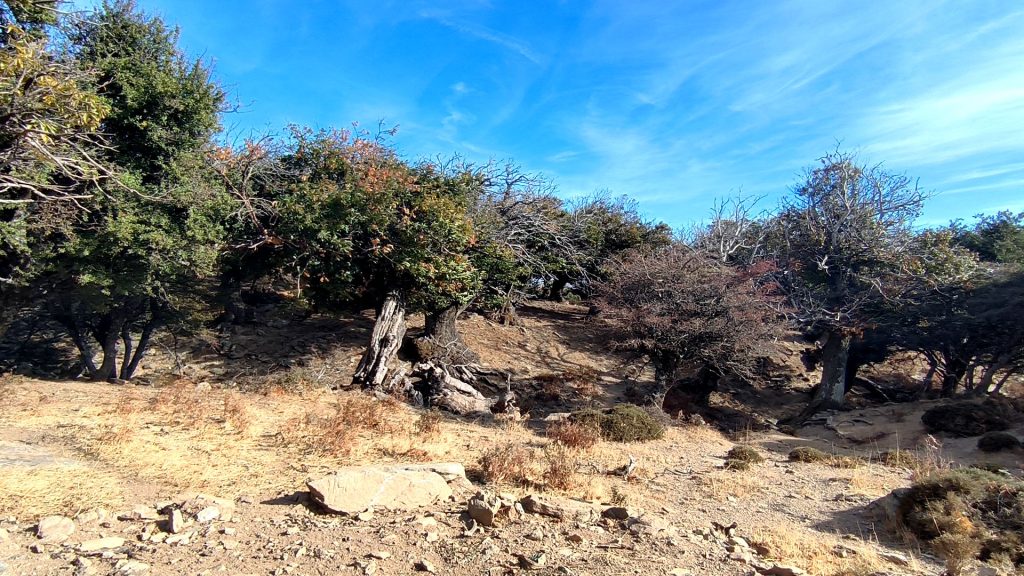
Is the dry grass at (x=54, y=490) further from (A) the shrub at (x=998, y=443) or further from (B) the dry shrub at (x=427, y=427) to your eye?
(A) the shrub at (x=998, y=443)

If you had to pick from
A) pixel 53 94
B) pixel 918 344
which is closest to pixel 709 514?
pixel 53 94

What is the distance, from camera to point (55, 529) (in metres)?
5.09

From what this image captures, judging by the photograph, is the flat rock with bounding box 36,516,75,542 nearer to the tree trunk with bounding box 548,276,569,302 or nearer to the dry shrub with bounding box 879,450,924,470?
the dry shrub with bounding box 879,450,924,470

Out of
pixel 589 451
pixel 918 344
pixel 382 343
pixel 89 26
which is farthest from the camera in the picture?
pixel 918 344

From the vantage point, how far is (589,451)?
11.0 metres

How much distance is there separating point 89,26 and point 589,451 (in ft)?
48.0

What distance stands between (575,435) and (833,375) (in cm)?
1407

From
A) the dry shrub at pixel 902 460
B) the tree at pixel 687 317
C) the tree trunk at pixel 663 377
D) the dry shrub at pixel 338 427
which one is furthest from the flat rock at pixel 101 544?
the dry shrub at pixel 902 460

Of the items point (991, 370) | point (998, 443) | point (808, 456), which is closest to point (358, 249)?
point (808, 456)

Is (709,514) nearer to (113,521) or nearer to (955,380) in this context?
(113,521)

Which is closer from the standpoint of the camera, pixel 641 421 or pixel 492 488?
pixel 492 488

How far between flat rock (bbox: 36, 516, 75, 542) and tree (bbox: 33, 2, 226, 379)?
27.1ft

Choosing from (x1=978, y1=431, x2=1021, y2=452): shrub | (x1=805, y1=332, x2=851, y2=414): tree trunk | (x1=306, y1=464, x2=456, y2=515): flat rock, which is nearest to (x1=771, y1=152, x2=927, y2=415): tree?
(x1=805, y1=332, x2=851, y2=414): tree trunk

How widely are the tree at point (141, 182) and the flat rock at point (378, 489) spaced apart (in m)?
8.83
